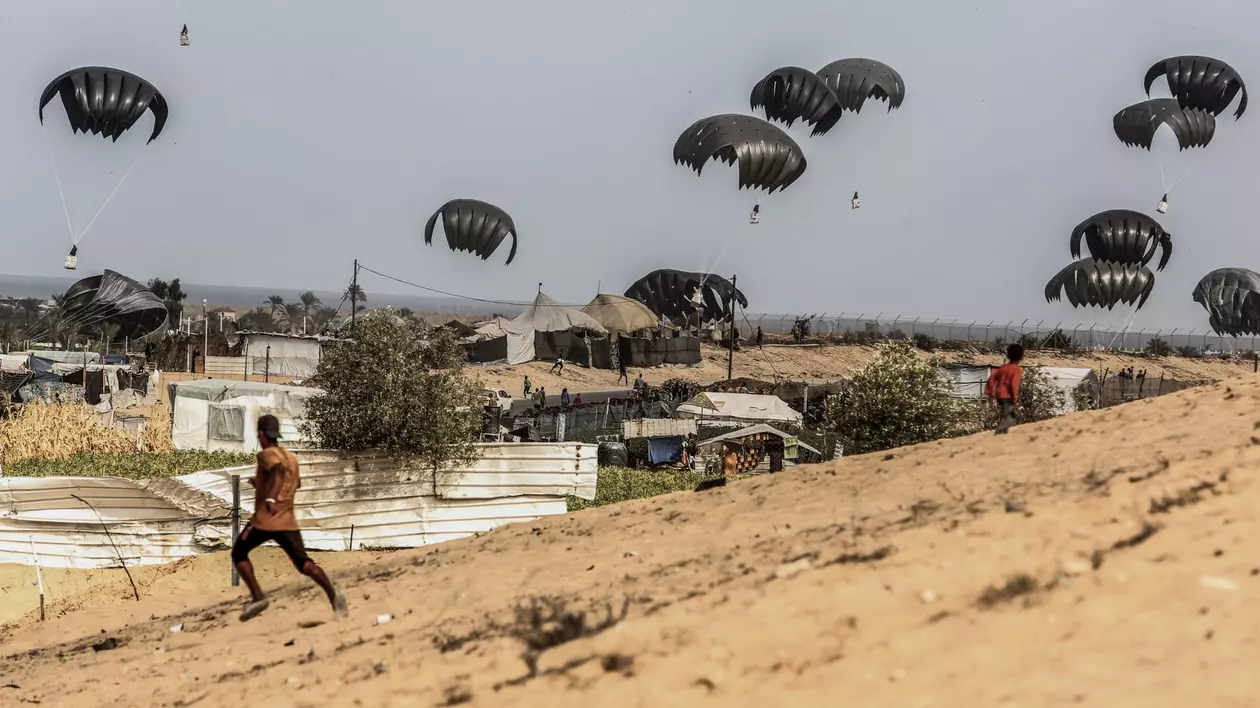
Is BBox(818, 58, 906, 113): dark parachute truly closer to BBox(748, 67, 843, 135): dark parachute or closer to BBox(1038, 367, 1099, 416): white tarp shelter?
BBox(748, 67, 843, 135): dark parachute

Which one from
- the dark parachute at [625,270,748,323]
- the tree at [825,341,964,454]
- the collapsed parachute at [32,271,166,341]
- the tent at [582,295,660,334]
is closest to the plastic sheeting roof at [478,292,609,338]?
the tent at [582,295,660,334]

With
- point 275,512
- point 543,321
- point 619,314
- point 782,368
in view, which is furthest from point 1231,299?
point 275,512

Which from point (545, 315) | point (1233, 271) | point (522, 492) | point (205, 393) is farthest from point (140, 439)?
point (1233, 271)

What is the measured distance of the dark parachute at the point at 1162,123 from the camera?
50.1m

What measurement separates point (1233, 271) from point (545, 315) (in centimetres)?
6793

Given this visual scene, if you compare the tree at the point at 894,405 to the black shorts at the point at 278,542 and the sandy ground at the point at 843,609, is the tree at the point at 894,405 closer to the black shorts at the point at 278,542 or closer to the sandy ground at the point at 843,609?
the sandy ground at the point at 843,609

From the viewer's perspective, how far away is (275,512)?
8922 millimetres

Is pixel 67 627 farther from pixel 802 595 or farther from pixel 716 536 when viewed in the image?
pixel 802 595

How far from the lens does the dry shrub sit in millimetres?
23938

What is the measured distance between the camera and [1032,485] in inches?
316

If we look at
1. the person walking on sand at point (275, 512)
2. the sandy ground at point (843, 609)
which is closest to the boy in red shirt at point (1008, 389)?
the sandy ground at point (843, 609)

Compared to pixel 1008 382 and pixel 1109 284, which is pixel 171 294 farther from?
pixel 1008 382

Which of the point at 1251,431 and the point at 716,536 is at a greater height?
the point at 1251,431

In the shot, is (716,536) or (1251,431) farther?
(716,536)
